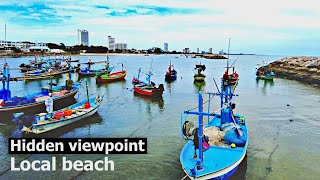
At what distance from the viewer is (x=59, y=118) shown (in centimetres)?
2058

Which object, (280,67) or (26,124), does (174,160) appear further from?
(280,67)

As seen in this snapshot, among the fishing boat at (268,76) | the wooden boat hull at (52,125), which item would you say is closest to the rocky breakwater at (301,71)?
the fishing boat at (268,76)

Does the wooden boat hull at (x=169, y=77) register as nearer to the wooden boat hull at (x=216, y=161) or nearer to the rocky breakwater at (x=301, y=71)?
the rocky breakwater at (x=301, y=71)

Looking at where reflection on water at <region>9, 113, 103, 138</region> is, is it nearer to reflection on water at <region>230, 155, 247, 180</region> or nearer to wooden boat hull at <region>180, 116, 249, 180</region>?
wooden boat hull at <region>180, 116, 249, 180</region>

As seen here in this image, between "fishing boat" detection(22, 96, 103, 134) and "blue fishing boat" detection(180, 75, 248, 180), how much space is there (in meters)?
10.5

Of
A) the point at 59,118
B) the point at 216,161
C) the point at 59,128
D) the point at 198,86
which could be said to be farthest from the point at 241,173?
the point at 198,86

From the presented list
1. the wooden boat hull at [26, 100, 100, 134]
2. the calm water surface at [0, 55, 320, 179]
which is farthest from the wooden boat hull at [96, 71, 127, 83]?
the wooden boat hull at [26, 100, 100, 134]

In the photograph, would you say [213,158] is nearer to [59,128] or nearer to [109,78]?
[59,128]

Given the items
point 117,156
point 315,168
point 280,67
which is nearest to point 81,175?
point 117,156

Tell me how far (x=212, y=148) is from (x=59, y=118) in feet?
39.3

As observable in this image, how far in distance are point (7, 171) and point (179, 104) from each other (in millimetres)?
20442

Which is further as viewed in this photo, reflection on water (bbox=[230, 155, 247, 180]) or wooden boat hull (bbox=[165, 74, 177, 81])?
wooden boat hull (bbox=[165, 74, 177, 81])

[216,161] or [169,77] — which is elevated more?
[169,77]

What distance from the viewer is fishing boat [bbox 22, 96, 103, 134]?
19.2m
